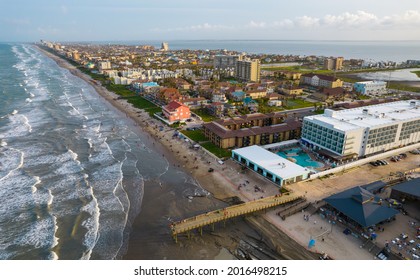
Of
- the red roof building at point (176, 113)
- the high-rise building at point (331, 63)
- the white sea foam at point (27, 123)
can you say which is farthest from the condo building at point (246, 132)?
the high-rise building at point (331, 63)

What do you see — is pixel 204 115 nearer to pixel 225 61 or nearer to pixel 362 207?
pixel 362 207

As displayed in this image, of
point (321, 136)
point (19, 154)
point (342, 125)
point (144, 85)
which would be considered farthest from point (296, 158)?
point (144, 85)

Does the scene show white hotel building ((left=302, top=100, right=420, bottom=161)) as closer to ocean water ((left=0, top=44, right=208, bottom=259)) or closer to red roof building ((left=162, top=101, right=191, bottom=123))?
ocean water ((left=0, top=44, right=208, bottom=259))

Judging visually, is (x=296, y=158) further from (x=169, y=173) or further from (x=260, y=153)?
(x=169, y=173)

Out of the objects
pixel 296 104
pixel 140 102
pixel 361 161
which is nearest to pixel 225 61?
pixel 296 104

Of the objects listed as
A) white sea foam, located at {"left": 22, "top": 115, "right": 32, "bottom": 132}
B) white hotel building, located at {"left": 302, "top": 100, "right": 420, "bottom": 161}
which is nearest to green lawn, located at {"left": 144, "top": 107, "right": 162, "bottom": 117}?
white sea foam, located at {"left": 22, "top": 115, "right": 32, "bottom": 132}

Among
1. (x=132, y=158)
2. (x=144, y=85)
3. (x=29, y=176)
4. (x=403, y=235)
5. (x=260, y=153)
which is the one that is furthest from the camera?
(x=144, y=85)

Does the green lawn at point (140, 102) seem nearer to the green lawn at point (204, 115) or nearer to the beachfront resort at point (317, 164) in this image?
the beachfront resort at point (317, 164)
